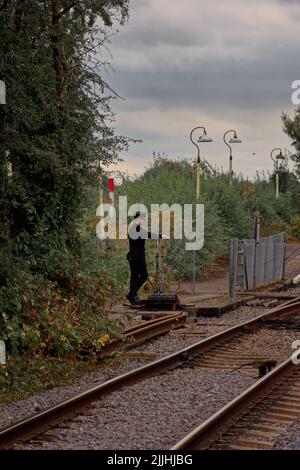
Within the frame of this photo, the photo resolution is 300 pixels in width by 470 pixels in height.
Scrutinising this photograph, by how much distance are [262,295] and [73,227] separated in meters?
9.96

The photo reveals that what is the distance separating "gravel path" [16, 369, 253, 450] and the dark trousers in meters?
7.20

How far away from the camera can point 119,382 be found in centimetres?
1312

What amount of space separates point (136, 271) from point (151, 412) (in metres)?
10.3

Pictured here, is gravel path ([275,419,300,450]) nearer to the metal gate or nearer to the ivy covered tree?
the ivy covered tree

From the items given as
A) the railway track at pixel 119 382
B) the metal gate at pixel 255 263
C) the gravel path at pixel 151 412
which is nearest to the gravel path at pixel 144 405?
the gravel path at pixel 151 412

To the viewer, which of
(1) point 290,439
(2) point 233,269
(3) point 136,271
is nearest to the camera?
(1) point 290,439

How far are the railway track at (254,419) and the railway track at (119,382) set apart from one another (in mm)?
1709

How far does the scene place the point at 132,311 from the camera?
827 inches

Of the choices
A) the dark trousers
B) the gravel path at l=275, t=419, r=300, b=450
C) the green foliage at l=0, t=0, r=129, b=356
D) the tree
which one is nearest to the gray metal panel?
the dark trousers

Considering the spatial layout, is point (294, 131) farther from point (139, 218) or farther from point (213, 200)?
point (139, 218)

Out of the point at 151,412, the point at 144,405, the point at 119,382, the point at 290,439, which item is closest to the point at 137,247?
the point at 119,382

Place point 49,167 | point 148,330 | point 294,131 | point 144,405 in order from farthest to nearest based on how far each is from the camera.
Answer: point 294,131 < point 148,330 < point 49,167 < point 144,405

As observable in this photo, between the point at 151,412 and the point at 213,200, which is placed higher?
the point at 213,200

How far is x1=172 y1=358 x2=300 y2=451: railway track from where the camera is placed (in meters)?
9.96
